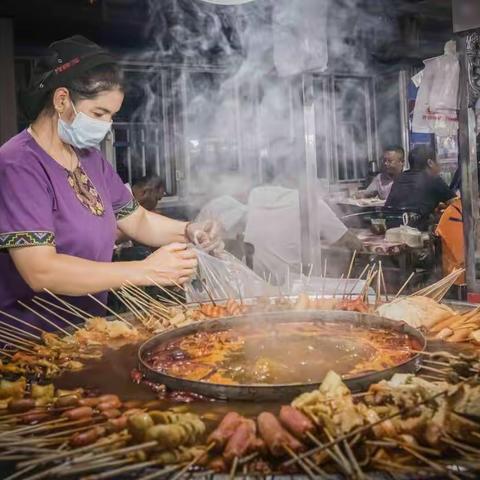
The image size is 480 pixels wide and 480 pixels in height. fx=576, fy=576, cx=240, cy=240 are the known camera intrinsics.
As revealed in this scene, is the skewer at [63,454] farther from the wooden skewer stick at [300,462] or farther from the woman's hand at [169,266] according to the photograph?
the woman's hand at [169,266]

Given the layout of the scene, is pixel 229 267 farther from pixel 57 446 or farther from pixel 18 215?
pixel 57 446

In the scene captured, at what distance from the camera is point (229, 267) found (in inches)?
139

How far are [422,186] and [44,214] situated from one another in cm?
621

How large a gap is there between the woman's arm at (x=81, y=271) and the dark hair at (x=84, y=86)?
735mm

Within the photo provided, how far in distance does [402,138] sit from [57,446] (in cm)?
1208

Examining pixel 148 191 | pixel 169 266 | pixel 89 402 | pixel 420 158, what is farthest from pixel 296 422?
pixel 420 158

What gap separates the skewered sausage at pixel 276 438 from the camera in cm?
135

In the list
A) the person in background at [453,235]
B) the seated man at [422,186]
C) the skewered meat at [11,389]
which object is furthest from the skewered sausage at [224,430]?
the seated man at [422,186]

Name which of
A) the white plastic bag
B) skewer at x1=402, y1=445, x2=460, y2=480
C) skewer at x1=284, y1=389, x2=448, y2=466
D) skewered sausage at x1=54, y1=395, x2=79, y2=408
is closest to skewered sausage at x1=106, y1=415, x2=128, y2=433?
skewered sausage at x1=54, y1=395, x2=79, y2=408

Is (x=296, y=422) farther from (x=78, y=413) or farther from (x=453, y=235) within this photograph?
(x=453, y=235)

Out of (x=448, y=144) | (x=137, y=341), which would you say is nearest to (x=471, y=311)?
(x=137, y=341)

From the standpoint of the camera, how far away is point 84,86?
2.71 meters

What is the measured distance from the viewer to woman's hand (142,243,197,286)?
2.62m

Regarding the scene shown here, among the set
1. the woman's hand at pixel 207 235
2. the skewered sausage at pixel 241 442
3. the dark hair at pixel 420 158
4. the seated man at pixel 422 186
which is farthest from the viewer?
the dark hair at pixel 420 158
